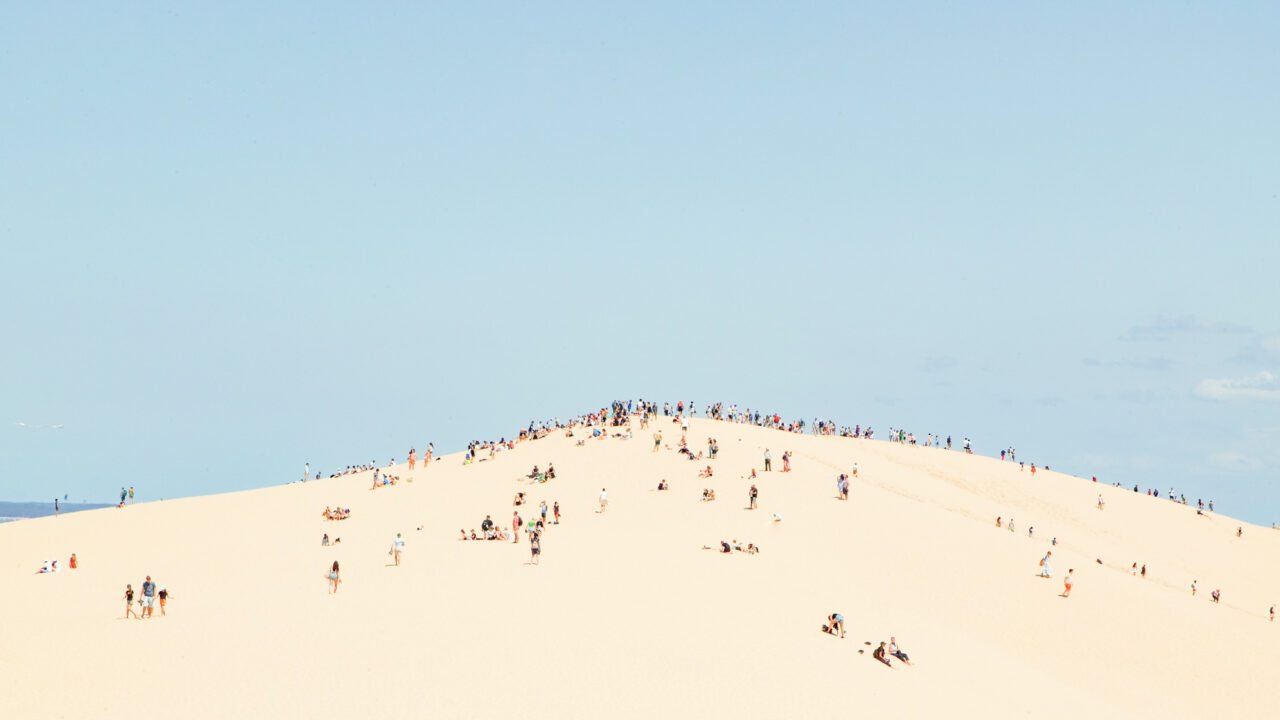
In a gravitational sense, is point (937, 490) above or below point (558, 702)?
above

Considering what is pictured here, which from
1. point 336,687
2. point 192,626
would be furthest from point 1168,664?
point 192,626

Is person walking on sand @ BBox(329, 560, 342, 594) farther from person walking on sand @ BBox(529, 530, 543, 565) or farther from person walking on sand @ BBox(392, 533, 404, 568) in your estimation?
person walking on sand @ BBox(529, 530, 543, 565)

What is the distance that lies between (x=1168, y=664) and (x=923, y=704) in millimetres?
12578

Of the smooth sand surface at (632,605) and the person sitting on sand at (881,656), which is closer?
the smooth sand surface at (632,605)

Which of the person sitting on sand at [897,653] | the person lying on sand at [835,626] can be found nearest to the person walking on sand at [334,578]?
the person lying on sand at [835,626]

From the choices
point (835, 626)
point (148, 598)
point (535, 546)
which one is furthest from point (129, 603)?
point (835, 626)

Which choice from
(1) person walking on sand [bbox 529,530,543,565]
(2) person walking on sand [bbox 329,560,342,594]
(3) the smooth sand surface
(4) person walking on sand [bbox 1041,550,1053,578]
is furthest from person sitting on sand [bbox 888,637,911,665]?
(2) person walking on sand [bbox 329,560,342,594]

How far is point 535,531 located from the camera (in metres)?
33.1

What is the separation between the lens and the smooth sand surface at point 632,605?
71.9 feet

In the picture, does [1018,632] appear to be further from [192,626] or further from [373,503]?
[373,503]

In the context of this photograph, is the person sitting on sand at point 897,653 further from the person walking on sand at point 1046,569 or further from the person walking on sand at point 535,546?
the person walking on sand at point 1046,569

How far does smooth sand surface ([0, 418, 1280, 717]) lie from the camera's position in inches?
863

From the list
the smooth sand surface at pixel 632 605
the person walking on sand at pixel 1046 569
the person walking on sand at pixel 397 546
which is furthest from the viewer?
the person walking on sand at pixel 1046 569

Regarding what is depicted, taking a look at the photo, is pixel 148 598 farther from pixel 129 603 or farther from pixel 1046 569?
pixel 1046 569
